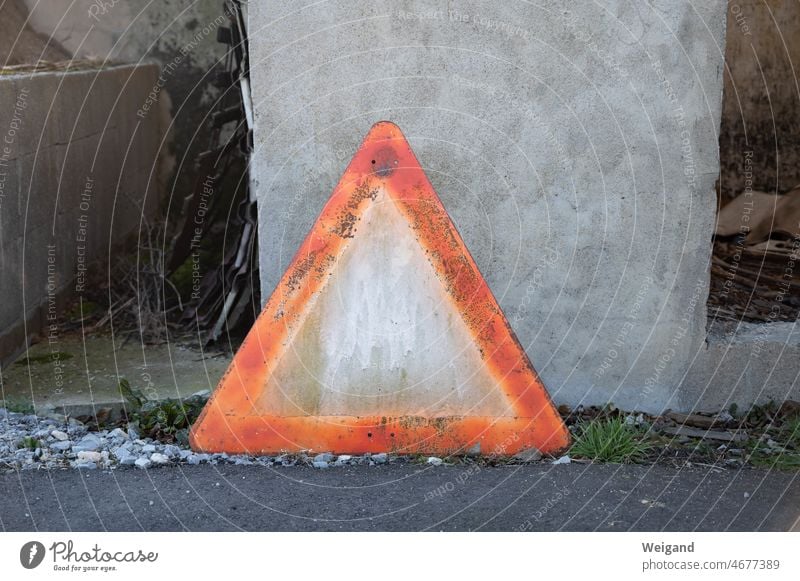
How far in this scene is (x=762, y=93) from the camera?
22.8 feet

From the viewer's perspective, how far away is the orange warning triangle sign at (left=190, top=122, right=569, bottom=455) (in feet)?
11.3

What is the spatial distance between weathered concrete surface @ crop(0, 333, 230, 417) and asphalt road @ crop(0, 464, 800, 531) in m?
0.86

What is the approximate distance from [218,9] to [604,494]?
486 centimetres

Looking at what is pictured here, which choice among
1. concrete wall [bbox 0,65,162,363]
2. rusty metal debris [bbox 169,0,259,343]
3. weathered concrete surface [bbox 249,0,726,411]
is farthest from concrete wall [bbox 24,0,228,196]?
weathered concrete surface [bbox 249,0,726,411]

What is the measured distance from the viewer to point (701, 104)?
13.2 ft

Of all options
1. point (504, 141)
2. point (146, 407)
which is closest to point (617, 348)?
point (504, 141)

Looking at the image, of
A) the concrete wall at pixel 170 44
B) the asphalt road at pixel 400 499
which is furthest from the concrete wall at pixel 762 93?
the asphalt road at pixel 400 499

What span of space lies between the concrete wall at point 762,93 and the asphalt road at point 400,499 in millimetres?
3721

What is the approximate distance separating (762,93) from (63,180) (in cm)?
449

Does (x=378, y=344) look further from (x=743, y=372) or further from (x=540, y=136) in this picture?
(x=743, y=372)

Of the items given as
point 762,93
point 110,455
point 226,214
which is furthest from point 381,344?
point 762,93

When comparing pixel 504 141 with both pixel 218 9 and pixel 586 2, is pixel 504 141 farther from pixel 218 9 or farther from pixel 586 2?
pixel 218 9

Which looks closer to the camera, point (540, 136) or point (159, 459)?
point (159, 459)

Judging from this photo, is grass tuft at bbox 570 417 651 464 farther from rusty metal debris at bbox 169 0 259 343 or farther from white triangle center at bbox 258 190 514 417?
rusty metal debris at bbox 169 0 259 343
